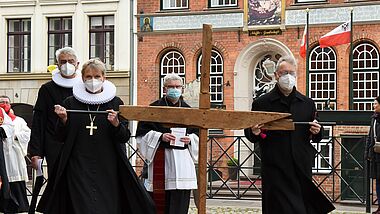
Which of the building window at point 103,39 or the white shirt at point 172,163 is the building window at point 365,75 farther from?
the white shirt at point 172,163

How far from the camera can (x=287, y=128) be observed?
7.93 m

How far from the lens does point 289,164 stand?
852cm

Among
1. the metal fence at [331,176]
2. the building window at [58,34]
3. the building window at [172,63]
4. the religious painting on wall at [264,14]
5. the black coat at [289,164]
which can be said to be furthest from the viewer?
the building window at [58,34]

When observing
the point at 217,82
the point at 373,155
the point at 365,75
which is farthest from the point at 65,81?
the point at 217,82

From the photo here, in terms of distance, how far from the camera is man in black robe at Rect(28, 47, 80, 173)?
9562 mm

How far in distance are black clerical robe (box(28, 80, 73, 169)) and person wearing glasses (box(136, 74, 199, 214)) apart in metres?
1.23

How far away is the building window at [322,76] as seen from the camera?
84.0 ft

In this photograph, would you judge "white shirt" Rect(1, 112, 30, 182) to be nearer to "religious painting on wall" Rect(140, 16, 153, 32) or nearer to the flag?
the flag

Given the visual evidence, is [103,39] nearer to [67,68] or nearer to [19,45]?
[19,45]

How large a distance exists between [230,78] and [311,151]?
60.3ft

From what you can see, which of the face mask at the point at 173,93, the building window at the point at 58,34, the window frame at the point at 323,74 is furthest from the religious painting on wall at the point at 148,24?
the face mask at the point at 173,93

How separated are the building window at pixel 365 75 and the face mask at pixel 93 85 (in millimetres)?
17897

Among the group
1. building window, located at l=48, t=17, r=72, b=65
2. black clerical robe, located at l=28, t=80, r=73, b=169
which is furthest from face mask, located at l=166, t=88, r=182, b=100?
building window, located at l=48, t=17, r=72, b=65

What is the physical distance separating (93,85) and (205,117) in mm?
1232
